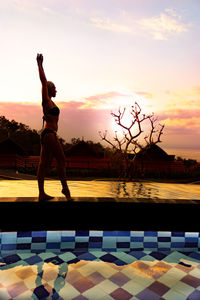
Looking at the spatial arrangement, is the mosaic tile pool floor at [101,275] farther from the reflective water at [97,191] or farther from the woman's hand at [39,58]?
the woman's hand at [39,58]

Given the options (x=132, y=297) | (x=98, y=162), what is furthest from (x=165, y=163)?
(x=132, y=297)

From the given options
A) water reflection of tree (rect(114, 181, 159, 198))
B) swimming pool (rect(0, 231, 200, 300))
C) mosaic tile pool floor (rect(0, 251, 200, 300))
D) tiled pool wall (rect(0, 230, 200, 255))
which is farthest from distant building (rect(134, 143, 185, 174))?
mosaic tile pool floor (rect(0, 251, 200, 300))

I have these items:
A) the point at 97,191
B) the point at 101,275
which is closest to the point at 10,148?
the point at 97,191

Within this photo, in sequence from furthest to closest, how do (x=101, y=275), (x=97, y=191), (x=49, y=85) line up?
(x=97, y=191), (x=49, y=85), (x=101, y=275)

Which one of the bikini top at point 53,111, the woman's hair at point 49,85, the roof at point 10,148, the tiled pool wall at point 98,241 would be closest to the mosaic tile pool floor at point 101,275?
the tiled pool wall at point 98,241

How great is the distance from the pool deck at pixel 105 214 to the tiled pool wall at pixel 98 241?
0.07 m

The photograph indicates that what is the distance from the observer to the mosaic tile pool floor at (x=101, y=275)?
2117mm

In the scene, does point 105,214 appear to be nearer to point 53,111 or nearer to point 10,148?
point 53,111

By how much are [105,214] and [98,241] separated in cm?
34

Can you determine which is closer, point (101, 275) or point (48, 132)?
point (101, 275)

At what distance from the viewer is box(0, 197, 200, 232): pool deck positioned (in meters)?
3.24

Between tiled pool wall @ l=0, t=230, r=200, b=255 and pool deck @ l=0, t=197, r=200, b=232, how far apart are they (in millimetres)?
71

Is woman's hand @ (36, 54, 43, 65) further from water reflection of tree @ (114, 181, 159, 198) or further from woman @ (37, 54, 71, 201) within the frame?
water reflection of tree @ (114, 181, 159, 198)

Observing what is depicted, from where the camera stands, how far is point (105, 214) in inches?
130
